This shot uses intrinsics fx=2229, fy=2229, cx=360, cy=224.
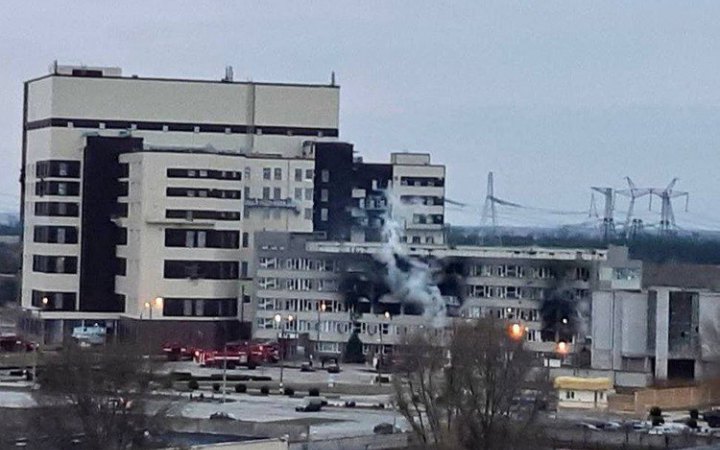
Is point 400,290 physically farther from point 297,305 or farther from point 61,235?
point 61,235

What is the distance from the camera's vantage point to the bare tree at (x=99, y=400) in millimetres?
17078

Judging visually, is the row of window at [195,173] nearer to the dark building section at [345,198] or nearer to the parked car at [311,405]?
the dark building section at [345,198]

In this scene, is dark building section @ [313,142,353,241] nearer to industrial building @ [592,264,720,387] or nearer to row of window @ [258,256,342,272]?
row of window @ [258,256,342,272]

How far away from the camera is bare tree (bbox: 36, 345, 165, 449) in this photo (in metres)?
17.1

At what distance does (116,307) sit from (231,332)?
2154mm

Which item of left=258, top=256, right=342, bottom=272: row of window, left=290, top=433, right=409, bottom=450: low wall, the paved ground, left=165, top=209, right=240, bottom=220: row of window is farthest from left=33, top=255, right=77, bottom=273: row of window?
left=290, top=433, right=409, bottom=450: low wall

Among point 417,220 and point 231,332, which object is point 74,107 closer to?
point 231,332

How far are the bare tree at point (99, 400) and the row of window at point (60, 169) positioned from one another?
18.7m

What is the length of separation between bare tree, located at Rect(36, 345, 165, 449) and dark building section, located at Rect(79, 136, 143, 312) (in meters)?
18.2

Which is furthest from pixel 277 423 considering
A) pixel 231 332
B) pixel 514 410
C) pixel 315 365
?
pixel 231 332

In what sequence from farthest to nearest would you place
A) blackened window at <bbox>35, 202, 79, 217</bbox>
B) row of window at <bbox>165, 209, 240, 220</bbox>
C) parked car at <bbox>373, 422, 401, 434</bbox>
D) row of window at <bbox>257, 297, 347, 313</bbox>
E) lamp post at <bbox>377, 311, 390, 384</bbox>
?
blackened window at <bbox>35, 202, 79, 217</bbox> → row of window at <bbox>165, 209, 240, 220</bbox> → row of window at <bbox>257, 297, 347, 313</bbox> → lamp post at <bbox>377, 311, 390, 384</bbox> → parked car at <bbox>373, 422, 401, 434</bbox>

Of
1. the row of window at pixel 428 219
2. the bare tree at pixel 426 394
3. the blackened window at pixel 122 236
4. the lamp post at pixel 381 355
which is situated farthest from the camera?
the row of window at pixel 428 219

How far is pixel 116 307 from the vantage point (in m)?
36.2

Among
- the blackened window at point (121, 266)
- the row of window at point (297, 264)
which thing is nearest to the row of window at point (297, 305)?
the row of window at point (297, 264)
